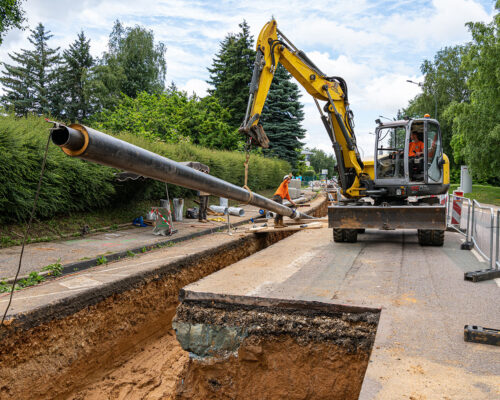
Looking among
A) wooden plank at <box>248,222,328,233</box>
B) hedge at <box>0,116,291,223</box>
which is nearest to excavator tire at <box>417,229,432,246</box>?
wooden plank at <box>248,222,328,233</box>

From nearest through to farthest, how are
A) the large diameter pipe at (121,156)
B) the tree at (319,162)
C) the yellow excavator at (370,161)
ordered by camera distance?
the large diameter pipe at (121,156) < the yellow excavator at (370,161) < the tree at (319,162)

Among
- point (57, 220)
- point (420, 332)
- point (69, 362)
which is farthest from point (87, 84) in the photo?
point (420, 332)

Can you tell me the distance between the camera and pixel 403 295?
177 inches

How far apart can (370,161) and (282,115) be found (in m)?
23.3

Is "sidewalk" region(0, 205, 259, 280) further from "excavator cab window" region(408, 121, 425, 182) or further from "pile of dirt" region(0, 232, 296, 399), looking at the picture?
"excavator cab window" region(408, 121, 425, 182)

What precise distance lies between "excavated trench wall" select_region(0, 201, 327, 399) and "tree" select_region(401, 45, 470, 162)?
149 ft

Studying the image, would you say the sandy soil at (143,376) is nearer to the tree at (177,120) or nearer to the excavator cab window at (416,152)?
the excavator cab window at (416,152)

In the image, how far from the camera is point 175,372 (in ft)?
18.6

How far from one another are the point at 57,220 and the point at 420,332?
936 cm

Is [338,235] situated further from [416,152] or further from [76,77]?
[76,77]

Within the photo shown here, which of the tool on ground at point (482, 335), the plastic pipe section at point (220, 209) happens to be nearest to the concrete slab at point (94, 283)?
the tool on ground at point (482, 335)

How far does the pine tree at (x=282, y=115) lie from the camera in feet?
102

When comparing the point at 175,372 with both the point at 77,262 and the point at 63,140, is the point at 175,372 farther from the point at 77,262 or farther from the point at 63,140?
the point at 63,140

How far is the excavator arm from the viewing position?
770 centimetres
